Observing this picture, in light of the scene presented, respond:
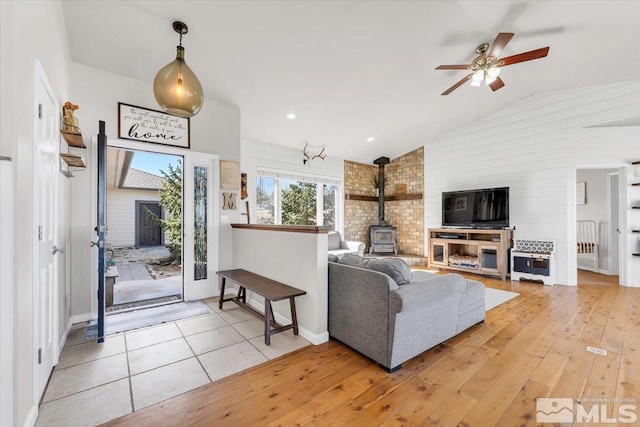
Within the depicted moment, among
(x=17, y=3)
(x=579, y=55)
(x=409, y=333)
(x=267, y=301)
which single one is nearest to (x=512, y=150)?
(x=579, y=55)

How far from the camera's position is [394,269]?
2264mm

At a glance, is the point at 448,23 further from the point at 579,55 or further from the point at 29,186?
the point at 29,186

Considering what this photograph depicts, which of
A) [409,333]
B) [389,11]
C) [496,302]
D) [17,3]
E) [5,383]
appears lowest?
[496,302]

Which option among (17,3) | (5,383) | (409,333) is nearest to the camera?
(5,383)

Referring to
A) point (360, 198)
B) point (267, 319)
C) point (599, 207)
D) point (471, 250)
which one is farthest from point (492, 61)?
point (599, 207)

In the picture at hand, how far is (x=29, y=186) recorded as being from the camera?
1.54 meters

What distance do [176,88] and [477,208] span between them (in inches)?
223

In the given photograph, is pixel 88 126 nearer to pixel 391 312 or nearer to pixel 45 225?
pixel 45 225

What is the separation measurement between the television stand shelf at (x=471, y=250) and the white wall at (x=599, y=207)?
208 centimetres

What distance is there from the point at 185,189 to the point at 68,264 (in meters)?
1.48

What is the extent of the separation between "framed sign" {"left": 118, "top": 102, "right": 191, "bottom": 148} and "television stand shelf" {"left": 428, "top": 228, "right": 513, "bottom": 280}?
207 inches

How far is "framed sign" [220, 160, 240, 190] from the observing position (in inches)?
157

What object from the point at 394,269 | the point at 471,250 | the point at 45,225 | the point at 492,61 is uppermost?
the point at 492,61

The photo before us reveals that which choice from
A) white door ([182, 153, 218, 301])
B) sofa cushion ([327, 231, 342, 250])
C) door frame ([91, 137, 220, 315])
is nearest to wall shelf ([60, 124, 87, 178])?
door frame ([91, 137, 220, 315])
